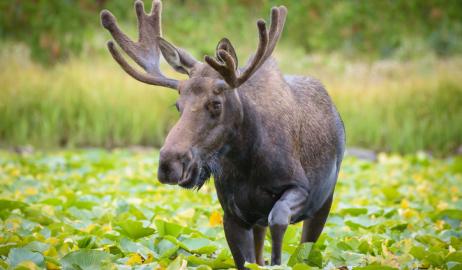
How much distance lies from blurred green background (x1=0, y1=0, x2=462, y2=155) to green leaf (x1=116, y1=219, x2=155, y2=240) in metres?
6.81

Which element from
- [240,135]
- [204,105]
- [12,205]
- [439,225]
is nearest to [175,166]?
[204,105]

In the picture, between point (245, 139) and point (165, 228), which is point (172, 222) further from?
point (245, 139)

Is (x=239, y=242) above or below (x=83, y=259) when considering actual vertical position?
above

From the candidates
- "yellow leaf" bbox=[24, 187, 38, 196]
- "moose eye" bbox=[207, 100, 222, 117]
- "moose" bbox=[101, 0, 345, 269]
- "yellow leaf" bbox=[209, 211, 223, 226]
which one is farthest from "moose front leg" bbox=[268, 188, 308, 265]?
"yellow leaf" bbox=[24, 187, 38, 196]

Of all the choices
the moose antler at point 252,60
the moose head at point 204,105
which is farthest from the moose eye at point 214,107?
the moose antler at point 252,60

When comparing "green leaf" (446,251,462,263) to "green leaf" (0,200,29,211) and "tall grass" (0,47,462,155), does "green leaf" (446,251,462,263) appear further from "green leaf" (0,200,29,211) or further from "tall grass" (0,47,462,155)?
"tall grass" (0,47,462,155)

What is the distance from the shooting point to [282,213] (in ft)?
11.1

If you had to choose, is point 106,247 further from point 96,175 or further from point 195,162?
point 96,175

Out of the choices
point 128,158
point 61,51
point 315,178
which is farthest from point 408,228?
point 61,51

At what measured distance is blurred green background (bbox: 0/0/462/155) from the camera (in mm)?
12188

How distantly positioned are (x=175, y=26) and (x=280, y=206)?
16.5 metres

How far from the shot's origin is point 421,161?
1005 cm

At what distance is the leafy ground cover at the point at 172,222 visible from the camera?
3.69m

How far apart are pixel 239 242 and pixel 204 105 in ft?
2.40
